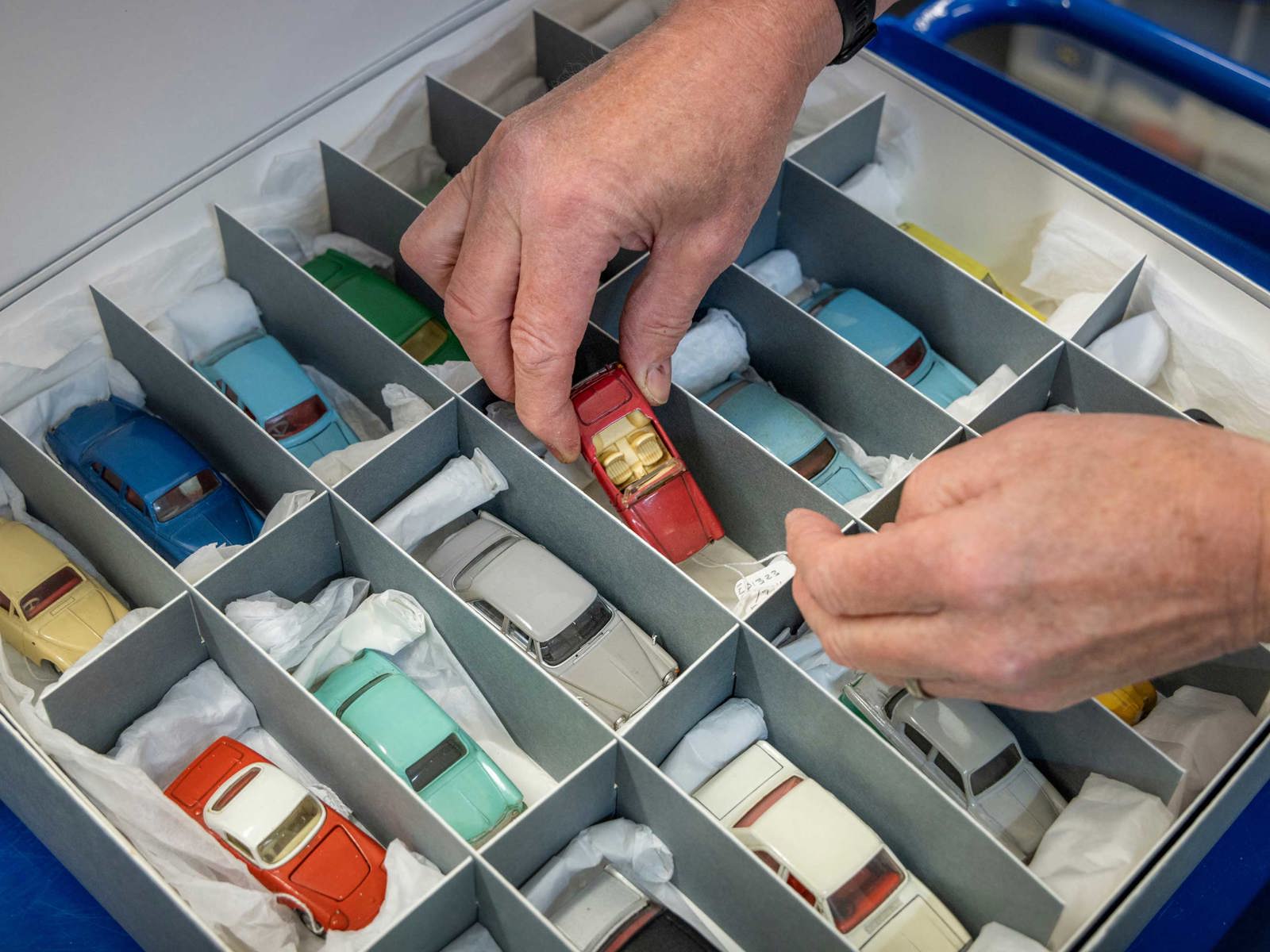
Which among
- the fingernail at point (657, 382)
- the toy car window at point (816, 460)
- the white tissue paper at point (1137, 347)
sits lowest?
the white tissue paper at point (1137, 347)

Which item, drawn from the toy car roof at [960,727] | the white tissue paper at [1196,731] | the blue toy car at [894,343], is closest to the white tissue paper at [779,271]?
the blue toy car at [894,343]

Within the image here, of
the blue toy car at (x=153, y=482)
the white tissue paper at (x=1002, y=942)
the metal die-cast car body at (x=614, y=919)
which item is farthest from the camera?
the blue toy car at (x=153, y=482)

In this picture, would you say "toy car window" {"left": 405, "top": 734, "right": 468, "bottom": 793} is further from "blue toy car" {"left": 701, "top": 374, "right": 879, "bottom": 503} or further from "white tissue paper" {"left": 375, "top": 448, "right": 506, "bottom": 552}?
"blue toy car" {"left": 701, "top": 374, "right": 879, "bottom": 503}

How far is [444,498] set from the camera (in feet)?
10.6

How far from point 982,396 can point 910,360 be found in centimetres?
29

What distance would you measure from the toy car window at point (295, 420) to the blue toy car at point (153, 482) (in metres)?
0.20

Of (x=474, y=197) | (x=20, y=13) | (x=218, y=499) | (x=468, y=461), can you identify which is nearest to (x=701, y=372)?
(x=468, y=461)

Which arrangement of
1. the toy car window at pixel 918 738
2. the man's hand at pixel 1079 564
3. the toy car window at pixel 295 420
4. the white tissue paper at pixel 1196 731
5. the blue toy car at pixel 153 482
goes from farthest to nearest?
the toy car window at pixel 295 420 < the blue toy car at pixel 153 482 < the toy car window at pixel 918 738 < the white tissue paper at pixel 1196 731 < the man's hand at pixel 1079 564

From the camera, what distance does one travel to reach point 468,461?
10.8 ft

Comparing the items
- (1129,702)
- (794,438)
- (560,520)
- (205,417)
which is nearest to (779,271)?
(794,438)

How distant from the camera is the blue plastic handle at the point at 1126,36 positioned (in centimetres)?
361

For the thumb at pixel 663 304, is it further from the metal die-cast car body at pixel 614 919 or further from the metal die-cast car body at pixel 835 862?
the metal die-cast car body at pixel 614 919

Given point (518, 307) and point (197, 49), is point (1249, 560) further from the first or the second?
point (197, 49)

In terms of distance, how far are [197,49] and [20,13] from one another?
502mm
